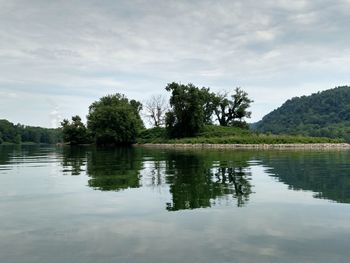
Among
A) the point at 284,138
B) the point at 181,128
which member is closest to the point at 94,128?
the point at 181,128

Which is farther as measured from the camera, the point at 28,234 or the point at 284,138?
the point at 284,138

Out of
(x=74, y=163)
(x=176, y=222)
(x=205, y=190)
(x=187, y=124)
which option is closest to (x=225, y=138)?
(x=187, y=124)

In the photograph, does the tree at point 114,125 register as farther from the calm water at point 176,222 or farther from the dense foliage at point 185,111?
the calm water at point 176,222

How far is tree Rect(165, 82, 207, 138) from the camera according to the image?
124812 millimetres

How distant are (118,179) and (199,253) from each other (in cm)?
1801

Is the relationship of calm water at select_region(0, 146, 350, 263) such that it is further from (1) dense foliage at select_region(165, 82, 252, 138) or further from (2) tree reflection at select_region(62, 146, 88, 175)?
(1) dense foliage at select_region(165, 82, 252, 138)

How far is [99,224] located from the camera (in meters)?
14.3

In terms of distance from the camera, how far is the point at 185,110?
126000 mm

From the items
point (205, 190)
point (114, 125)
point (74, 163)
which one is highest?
point (114, 125)

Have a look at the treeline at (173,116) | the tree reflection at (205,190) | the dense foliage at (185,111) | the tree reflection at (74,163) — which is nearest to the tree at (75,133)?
the treeline at (173,116)

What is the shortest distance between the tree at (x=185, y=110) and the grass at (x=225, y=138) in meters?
4.05

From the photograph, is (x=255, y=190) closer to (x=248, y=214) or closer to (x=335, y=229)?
(x=248, y=214)

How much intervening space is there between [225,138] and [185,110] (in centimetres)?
1913

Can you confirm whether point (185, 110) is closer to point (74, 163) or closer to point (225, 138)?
point (225, 138)
